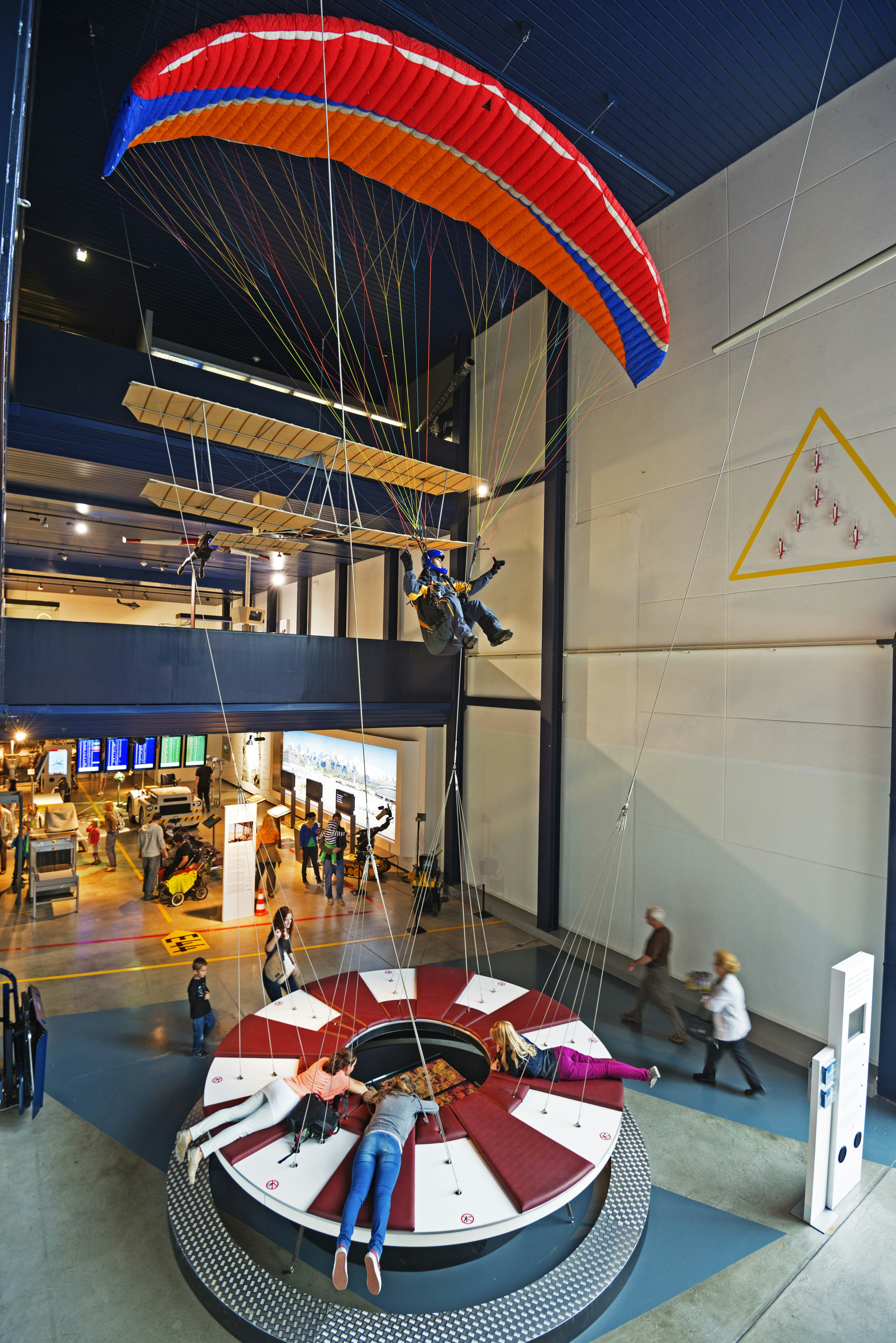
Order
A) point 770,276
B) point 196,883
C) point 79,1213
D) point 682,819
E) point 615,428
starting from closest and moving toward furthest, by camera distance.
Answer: point 79,1213 < point 770,276 < point 682,819 < point 615,428 < point 196,883

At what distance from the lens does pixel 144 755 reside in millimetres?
17750

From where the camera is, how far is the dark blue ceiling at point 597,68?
16.8 ft

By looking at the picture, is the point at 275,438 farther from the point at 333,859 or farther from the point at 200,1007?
the point at 333,859

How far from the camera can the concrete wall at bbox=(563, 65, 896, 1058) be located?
515 cm

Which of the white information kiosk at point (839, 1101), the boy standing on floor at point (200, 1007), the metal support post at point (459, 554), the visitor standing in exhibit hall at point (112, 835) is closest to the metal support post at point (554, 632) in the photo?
the metal support post at point (459, 554)

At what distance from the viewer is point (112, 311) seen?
950cm

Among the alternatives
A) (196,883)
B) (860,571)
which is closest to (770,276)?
(860,571)

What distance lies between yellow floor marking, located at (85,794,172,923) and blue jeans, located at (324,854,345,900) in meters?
2.06

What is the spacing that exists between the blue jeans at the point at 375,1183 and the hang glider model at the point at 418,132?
15.1ft

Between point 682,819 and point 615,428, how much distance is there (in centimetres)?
450

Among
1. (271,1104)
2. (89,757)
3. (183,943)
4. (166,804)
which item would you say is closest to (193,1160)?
(271,1104)

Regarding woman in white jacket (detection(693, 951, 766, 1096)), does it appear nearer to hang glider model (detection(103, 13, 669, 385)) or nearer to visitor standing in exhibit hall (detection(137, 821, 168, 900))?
hang glider model (detection(103, 13, 669, 385))

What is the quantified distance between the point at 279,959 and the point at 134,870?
21.7ft

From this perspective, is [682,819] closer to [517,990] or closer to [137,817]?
[517,990]
